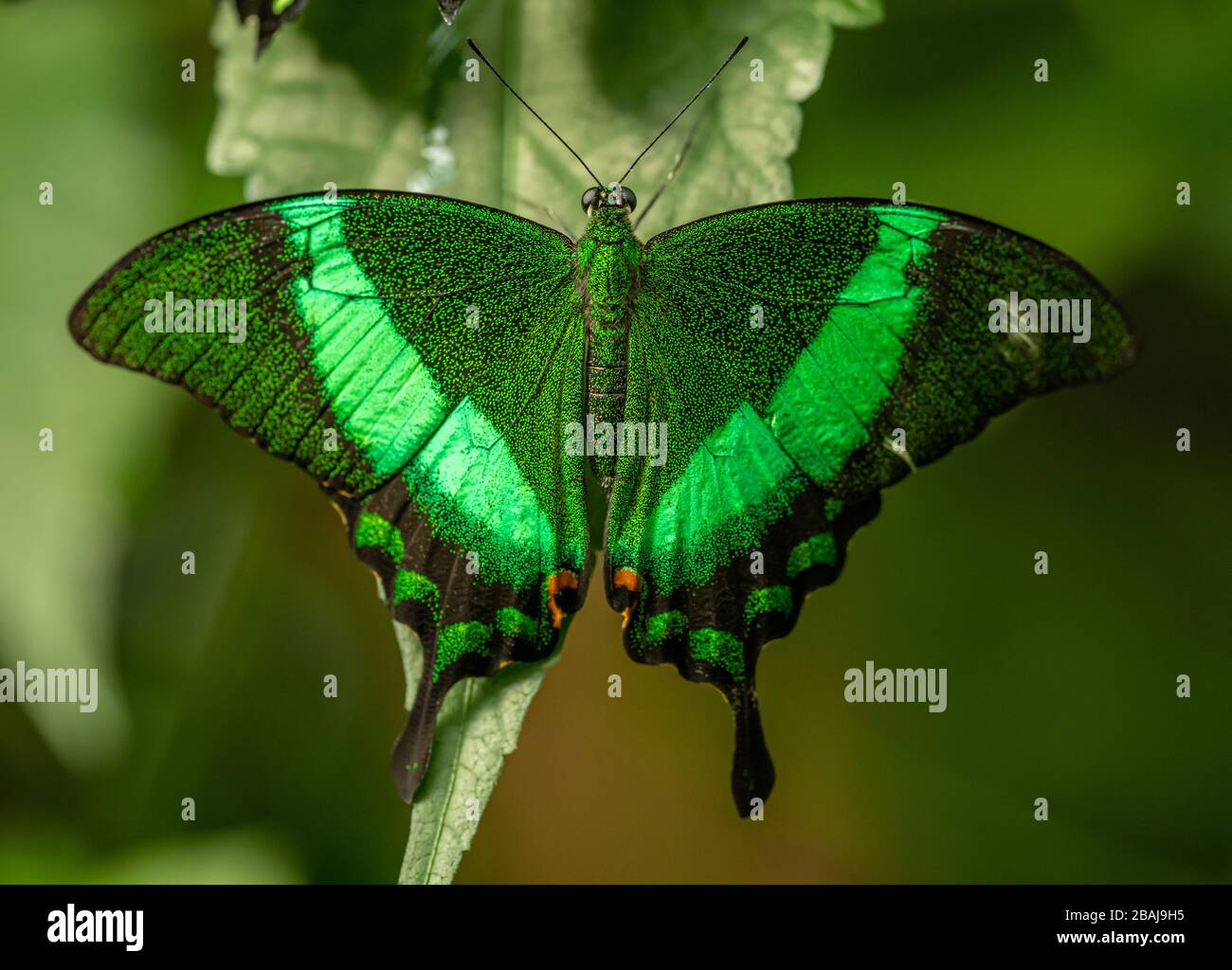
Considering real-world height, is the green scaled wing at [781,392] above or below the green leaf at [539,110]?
below

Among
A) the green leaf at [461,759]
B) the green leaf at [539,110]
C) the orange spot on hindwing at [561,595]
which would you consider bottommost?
the green leaf at [461,759]

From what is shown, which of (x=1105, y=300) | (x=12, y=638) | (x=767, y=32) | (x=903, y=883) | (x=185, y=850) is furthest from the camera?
(x=903, y=883)

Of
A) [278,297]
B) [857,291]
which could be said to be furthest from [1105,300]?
[278,297]

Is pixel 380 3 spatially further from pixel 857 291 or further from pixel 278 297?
pixel 857 291

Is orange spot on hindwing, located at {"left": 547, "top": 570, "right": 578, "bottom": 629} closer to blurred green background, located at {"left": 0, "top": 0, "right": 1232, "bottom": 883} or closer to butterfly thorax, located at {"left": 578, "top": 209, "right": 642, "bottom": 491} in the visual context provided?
butterfly thorax, located at {"left": 578, "top": 209, "right": 642, "bottom": 491}

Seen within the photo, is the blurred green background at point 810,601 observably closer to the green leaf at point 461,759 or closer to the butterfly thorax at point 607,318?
the butterfly thorax at point 607,318

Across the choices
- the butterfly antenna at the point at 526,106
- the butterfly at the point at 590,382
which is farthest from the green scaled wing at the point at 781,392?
the butterfly antenna at the point at 526,106

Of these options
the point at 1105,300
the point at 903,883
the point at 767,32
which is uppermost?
the point at 767,32
